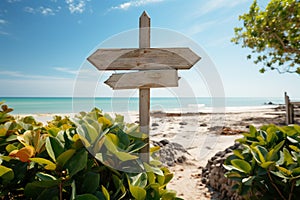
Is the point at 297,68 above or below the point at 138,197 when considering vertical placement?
above

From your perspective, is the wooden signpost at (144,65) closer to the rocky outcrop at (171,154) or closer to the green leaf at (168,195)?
the green leaf at (168,195)

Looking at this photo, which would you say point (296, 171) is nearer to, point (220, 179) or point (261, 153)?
point (261, 153)

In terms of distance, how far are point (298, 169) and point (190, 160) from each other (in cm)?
307

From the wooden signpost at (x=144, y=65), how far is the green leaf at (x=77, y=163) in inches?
20.7

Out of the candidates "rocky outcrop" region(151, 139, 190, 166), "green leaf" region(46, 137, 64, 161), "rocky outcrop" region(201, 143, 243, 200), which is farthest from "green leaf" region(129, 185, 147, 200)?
"rocky outcrop" region(151, 139, 190, 166)

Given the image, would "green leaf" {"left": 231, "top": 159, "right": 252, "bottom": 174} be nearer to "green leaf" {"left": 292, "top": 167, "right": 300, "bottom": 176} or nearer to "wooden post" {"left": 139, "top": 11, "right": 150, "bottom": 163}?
"green leaf" {"left": 292, "top": 167, "right": 300, "bottom": 176}

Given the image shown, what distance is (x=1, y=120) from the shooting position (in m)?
1.65

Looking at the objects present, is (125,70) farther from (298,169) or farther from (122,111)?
(298,169)

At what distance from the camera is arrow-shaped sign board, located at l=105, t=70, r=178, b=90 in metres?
1.43

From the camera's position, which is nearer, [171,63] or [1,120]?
[171,63]

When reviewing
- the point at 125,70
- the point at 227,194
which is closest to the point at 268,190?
the point at 227,194

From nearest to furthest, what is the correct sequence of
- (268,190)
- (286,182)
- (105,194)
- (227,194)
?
1. (105,194)
2. (286,182)
3. (268,190)
4. (227,194)

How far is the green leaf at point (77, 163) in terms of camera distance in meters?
0.94

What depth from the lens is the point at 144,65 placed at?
4.91 ft
